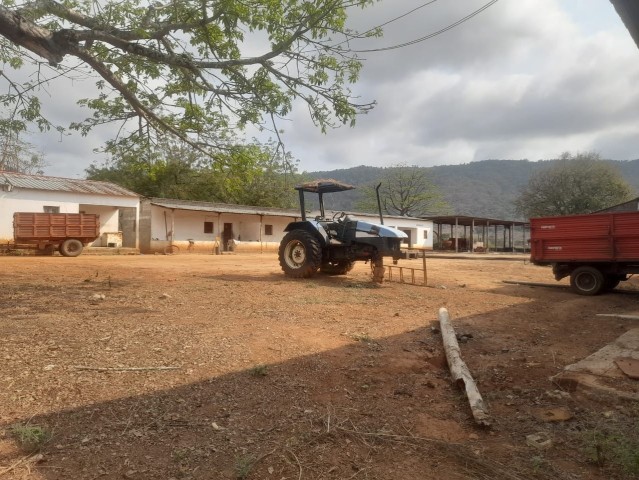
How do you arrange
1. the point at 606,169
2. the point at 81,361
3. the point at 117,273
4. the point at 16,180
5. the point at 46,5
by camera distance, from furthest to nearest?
the point at 606,169
the point at 16,180
the point at 117,273
the point at 46,5
the point at 81,361

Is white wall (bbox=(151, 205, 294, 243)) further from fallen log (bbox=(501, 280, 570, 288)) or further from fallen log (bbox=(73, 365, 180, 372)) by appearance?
fallen log (bbox=(73, 365, 180, 372))

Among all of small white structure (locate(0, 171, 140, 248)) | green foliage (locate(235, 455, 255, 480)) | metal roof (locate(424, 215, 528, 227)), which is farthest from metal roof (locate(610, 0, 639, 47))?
metal roof (locate(424, 215, 528, 227))

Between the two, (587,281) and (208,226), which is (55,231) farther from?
(587,281)

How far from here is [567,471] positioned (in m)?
A: 2.64

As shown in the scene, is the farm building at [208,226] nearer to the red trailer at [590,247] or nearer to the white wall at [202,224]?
the white wall at [202,224]

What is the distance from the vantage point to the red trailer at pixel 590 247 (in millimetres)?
9477

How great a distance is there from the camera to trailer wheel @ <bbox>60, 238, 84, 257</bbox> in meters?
20.0

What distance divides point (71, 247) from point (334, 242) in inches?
585

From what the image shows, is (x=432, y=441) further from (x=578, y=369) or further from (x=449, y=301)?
(x=449, y=301)

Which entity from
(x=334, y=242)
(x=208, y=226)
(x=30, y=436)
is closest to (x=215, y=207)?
(x=208, y=226)

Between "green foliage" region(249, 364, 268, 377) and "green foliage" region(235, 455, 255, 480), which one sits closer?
"green foliage" region(235, 455, 255, 480)

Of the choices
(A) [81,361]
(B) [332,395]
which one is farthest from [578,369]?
(A) [81,361]

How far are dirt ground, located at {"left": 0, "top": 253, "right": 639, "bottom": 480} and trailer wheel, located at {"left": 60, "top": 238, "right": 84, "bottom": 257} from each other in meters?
15.0

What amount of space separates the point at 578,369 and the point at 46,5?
8.58 metres
